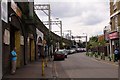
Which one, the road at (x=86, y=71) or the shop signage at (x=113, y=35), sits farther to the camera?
the shop signage at (x=113, y=35)

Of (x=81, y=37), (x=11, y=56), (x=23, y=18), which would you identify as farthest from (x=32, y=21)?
(x=81, y=37)

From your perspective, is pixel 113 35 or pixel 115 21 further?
pixel 113 35

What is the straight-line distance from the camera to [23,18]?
104ft

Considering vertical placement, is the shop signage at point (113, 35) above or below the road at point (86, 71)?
above

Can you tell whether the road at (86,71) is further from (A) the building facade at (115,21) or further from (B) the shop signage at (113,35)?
(B) the shop signage at (113,35)

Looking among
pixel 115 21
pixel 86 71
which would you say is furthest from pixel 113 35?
pixel 86 71

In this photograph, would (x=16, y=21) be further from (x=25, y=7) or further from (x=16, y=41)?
(x=25, y=7)

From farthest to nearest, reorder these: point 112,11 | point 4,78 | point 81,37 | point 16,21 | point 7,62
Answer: point 81,37, point 112,11, point 16,21, point 7,62, point 4,78

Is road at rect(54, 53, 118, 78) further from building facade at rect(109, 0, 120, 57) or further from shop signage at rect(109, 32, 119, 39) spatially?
shop signage at rect(109, 32, 119, 39)

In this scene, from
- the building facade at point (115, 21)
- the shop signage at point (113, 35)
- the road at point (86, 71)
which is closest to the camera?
the road at point (86, 71)

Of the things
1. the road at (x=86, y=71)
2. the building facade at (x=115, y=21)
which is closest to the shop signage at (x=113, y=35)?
the building facade at (x=115, y=21)

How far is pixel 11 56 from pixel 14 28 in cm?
484

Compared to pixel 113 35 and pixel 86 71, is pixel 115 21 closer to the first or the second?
pixel 113 35

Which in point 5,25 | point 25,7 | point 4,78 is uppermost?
point 25,7
